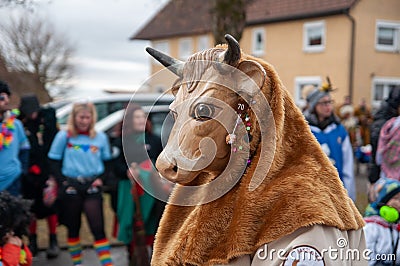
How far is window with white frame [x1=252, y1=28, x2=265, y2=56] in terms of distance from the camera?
23.0m

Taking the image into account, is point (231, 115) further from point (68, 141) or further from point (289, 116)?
point (68, 141)

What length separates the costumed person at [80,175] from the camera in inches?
192

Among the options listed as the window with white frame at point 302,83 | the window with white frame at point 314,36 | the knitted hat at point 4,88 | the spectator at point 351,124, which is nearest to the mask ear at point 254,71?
the knitted hat at point 4,88

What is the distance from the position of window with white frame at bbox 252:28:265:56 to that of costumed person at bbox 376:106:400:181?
744 inches

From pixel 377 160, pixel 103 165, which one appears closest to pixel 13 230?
pixel 103 165

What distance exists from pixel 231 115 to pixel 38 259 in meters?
4.80

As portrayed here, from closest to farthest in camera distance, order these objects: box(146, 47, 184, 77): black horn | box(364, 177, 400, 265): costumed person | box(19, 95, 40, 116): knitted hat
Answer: box(146, 47, 184, 77): black horn
box(364, 177, 400, 265): costumed person
box(19, 95, 40, 116): knitted hat

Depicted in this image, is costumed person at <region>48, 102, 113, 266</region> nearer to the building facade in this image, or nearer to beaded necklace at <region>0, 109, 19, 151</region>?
beaded necklace at <region>0, 109, 19, 151</region>

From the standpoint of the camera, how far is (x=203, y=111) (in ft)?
5.23

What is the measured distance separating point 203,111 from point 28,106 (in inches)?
181

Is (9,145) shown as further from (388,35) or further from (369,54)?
(388,35)

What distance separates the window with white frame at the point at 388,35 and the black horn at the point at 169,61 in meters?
20.4

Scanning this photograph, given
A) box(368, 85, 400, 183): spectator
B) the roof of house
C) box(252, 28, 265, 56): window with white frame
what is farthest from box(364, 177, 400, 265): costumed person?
box(252, 28, 265, 56): window with white frame

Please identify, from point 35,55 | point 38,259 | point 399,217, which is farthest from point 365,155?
point 35,55
